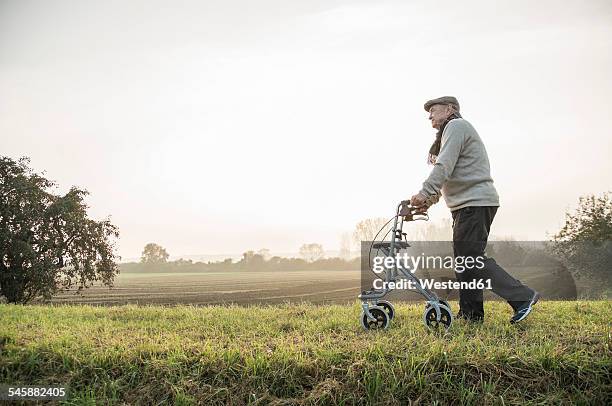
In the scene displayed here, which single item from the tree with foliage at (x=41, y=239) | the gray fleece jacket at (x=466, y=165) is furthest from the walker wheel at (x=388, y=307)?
the tree with foliage at (x=41, y=239)

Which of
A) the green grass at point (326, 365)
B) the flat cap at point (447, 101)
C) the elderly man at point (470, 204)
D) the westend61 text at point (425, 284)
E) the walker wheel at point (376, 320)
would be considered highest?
the flat cap at point (447, 101)

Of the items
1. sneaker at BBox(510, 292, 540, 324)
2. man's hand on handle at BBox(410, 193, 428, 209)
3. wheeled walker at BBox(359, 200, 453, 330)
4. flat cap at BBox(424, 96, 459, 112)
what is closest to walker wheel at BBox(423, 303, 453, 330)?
wheeled walker at BBox(359, 200, 453, 330)

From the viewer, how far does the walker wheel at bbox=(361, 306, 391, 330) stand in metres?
4.88

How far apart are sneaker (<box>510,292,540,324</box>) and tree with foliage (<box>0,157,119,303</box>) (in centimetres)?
807

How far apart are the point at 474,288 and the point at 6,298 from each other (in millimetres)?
8860

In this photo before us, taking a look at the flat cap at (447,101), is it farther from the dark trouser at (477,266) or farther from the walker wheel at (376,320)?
the walker wheel at (376,320)

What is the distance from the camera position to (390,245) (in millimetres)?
4883

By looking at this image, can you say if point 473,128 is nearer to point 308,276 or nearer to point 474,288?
point 474,288

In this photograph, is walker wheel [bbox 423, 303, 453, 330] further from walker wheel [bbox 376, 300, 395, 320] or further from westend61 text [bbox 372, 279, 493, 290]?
walker wheel [bbox 376, 300, 395, 320]

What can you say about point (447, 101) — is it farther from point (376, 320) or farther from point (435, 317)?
point (376, 320)

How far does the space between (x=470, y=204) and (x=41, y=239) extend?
8.03m

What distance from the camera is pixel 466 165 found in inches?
193

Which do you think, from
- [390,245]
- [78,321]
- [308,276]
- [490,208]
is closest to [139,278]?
[308,276]

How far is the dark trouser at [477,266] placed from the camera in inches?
191
